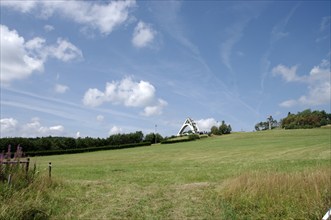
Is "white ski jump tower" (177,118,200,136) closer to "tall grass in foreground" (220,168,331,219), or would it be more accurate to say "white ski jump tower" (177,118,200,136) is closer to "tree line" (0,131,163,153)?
"tree line" (0,131,163,153)

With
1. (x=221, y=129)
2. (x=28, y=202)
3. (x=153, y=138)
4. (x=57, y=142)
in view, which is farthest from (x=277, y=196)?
(x=221, y=129)

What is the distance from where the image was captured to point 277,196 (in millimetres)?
10188

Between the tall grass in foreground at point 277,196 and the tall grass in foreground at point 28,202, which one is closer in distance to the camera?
the tall grass in foreground at point 28,202

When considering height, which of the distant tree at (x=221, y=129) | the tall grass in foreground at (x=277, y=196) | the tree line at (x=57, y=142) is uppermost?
the distant tree at (x=221, y=129)

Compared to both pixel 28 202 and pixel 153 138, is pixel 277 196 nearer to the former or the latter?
pixel 28 202

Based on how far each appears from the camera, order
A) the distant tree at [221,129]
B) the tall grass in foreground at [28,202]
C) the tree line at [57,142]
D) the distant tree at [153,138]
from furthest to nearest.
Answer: the distant tree at [221,129] < the distant tree at [153,138] < the tree line at [57,142] < the tall grass in foreground at [28,202]

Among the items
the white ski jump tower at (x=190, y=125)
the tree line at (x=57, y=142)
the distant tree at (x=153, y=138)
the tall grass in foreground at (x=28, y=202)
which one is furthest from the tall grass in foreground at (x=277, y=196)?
the white ski jump tower at (x=190, y=125)

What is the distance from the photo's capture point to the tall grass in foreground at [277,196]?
29.1 ft

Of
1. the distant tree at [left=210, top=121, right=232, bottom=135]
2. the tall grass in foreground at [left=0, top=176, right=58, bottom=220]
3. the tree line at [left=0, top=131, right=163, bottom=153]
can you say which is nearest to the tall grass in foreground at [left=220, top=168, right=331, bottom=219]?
the tall grass in foreground at [left=0, top=176, right=58, bottom=220]

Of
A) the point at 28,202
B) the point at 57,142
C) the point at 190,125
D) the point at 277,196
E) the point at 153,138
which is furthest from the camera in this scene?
the point at 190,125

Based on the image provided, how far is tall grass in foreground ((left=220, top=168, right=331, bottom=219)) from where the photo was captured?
29.1ft

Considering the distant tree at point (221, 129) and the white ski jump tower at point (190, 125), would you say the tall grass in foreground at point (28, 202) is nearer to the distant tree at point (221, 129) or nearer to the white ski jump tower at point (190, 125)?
the distant tree at point (221, 129)

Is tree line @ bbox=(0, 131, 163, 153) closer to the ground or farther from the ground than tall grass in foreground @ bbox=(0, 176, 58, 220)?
farther from the ground

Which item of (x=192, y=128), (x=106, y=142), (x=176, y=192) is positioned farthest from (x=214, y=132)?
A: (x=176, y=192)
